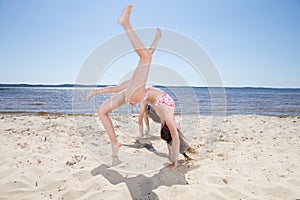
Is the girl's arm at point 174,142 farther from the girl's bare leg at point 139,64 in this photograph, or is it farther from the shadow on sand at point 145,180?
the girl's bare leg at point 139,64

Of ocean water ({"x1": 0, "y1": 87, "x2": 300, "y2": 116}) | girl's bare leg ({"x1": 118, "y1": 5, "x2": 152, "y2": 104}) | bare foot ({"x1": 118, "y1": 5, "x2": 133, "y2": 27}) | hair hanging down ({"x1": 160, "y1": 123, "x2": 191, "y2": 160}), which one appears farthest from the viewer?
ocean water ({"x1": 0, "y1": 87, "x2": 300, "y2": 116})

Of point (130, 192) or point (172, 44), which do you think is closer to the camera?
point (130, 192)

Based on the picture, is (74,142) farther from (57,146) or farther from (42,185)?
(42,185)

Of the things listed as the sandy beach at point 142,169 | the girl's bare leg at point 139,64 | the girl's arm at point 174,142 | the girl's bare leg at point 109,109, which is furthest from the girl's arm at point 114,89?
the sandy beach at point 142,169

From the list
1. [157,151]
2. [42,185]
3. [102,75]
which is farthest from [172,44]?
[42,185]

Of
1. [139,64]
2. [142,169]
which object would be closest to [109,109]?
[139,64]

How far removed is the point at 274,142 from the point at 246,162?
68.2 inches

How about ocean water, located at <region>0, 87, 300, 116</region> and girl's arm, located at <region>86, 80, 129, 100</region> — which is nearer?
girl's arm, located at <region>86, 80, 129, 100</region>

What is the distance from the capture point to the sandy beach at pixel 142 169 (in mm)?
2887

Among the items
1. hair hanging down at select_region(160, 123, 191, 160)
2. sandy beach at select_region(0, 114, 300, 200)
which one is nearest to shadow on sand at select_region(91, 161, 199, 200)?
sandy beach at select_region(0, 114, 300, 200)

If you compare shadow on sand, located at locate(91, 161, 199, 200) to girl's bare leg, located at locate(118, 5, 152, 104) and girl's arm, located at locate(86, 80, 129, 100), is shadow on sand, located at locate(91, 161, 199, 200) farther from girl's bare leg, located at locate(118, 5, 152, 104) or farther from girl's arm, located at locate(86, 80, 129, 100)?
girl's arm, located at locate(86, 80, 129, 100)

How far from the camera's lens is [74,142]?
16.9 feet

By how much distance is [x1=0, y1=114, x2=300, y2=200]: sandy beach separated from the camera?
289 cm

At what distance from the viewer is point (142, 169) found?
366 centimetres
